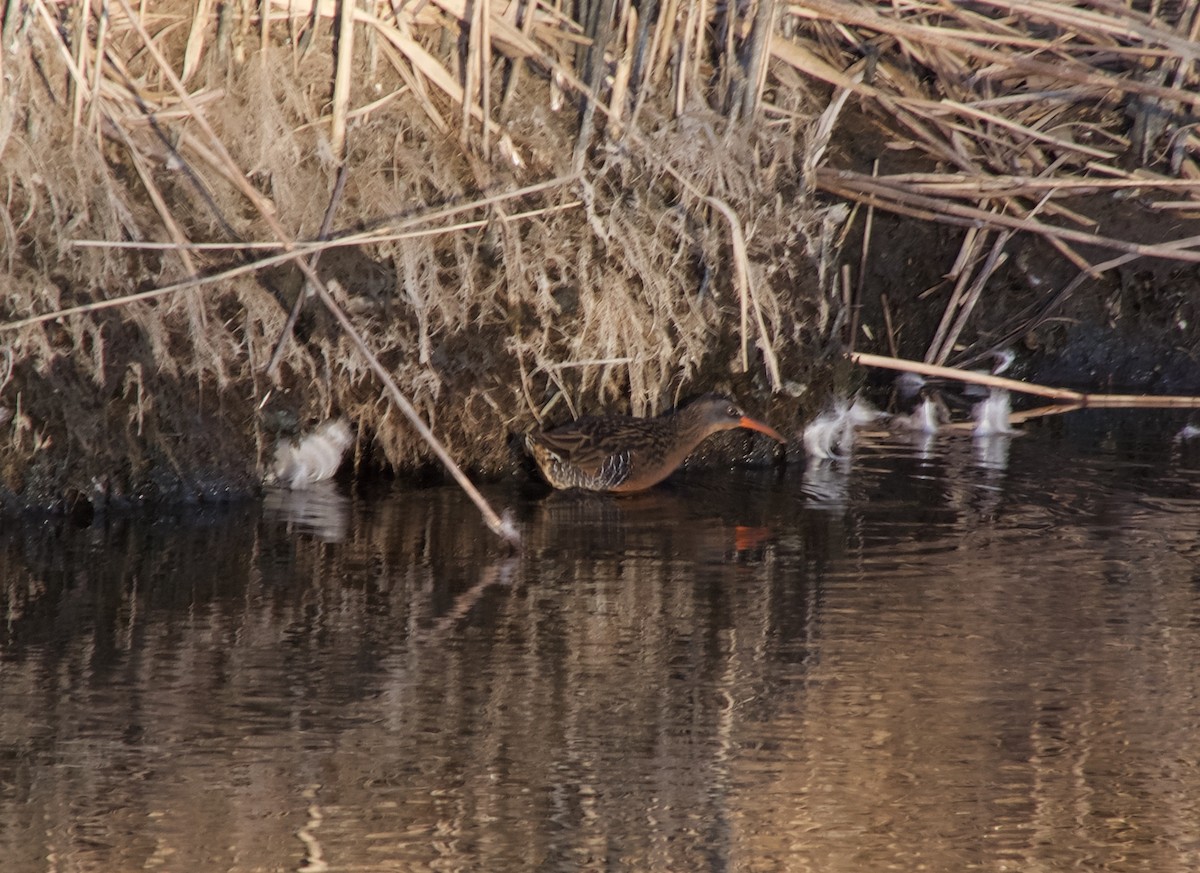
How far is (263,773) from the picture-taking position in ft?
14.6

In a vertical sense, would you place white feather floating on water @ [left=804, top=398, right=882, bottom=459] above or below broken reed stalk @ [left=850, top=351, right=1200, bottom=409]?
below

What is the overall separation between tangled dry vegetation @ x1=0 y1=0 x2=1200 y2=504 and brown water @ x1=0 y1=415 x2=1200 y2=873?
531 millimetres

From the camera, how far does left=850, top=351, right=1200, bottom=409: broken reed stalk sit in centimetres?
854

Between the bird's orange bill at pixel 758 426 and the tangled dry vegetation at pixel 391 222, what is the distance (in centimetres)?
22

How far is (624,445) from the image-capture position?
7711 mm

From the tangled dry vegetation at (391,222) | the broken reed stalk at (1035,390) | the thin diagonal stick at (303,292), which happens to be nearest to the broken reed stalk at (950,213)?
the tangled dry vegetation at (391,222)

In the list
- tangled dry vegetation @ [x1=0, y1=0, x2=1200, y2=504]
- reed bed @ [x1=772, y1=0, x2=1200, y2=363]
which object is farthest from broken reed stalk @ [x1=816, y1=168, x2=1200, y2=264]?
tangled dry vegetation @ [x1=0, y1=0, x2=1200, y2=504]

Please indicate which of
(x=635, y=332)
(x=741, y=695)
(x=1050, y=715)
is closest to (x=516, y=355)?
(x=635, y=332)

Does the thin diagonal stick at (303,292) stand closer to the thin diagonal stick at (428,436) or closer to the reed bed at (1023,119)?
the thin diagonal stick at (428,436)

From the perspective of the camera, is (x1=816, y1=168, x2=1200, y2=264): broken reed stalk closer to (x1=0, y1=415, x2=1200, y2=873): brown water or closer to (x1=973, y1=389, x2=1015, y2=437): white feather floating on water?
(x1=973, y1=389, x2=1015, y2=437): white feather floating on water

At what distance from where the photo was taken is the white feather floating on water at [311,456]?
7555 mm

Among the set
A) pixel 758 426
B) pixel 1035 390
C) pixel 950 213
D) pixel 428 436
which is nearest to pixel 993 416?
pixel 1035 390

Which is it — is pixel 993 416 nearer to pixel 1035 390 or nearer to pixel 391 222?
pixel 1035 390

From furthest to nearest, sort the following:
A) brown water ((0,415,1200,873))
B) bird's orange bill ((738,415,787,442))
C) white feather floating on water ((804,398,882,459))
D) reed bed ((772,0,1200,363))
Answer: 1. reed bed ((772,0,1200,363))
2. white feather floating on water ((804,398,882,459))
3. bird's orange bill ((738,415,787,442))
4. brown water ((0,415,1200,873))
